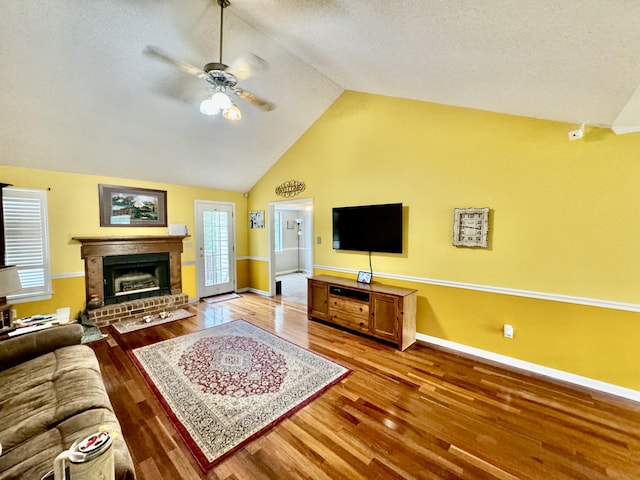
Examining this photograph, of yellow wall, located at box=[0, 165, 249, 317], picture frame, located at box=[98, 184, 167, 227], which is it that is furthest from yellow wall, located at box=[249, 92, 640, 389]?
yellow wall, located at box=[0, 165, 249, 317]

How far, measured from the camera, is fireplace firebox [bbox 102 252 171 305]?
14.5 feet

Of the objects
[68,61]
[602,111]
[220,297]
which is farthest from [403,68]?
[220,297]

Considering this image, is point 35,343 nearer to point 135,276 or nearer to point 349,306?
point 135,276

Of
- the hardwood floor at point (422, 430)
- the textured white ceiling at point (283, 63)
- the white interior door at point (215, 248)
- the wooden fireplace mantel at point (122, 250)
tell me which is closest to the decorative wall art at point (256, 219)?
the white interior door at point (215, 248)

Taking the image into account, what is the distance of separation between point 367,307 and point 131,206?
438 centimetres

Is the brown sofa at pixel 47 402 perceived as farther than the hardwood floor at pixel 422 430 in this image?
No

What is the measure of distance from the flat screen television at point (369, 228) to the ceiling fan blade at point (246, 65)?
2.33 m

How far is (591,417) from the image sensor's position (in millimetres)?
2154

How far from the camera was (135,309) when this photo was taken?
4.45 m

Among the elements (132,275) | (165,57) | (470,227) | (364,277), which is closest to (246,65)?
(165,57)

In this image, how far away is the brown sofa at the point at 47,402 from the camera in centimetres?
122

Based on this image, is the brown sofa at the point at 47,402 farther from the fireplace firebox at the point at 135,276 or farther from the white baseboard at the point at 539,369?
the white baseboard at the point at 539,369

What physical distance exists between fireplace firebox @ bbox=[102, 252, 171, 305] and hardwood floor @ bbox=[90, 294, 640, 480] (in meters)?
1.94

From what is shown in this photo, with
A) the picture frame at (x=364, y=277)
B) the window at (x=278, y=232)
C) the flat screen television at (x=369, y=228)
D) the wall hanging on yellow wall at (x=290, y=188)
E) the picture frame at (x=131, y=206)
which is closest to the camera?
the flat screen television at (x=369, y=228)
